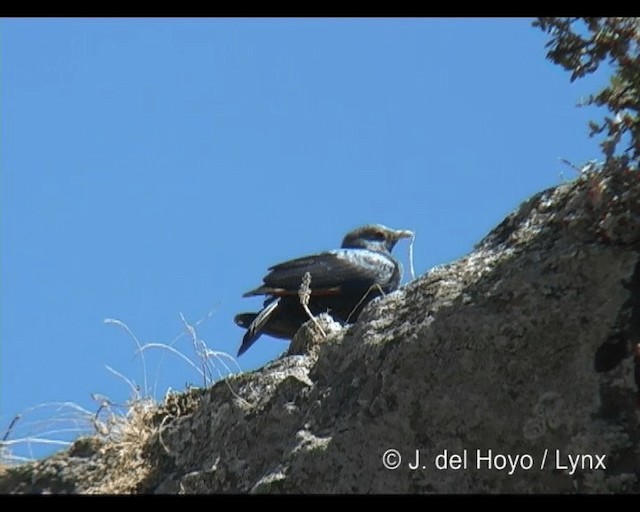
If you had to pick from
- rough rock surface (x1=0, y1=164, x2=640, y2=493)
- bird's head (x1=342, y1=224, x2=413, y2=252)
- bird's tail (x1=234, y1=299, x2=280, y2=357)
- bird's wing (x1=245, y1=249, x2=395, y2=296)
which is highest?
bird's head (x1=342, y1=224, x2=413, y2=252)

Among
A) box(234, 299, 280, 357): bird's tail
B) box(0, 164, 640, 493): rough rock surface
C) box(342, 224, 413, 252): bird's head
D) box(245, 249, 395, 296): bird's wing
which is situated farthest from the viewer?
box(342, 224, 413, 252): bird's head

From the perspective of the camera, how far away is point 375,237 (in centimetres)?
1118

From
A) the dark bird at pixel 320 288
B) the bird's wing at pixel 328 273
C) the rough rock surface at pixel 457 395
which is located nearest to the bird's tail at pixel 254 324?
the dark bird at pixel 320 288

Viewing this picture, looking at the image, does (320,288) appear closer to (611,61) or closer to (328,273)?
(328,273)

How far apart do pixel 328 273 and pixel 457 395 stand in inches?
159

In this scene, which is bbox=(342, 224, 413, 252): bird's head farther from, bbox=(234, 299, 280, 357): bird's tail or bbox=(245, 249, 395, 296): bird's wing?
bbox=(234, 299, 280, 357): bird's tail

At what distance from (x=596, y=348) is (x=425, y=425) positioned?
0.72 meters

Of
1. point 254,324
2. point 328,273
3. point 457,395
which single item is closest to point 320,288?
point 328,273

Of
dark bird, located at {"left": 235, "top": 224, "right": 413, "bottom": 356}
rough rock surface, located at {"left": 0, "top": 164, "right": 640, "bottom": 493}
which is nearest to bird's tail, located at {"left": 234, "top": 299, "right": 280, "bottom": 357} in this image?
dark bird, located at {"left": 235, "top": 224, "right": 413, "bottom": 356}

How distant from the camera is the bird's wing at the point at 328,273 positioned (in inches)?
348

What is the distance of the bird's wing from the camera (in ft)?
29.0

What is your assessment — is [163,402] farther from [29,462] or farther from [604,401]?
[604,401]
